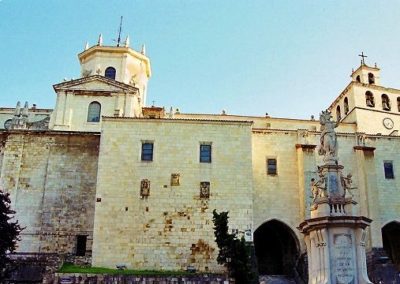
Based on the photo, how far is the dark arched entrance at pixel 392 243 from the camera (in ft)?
120

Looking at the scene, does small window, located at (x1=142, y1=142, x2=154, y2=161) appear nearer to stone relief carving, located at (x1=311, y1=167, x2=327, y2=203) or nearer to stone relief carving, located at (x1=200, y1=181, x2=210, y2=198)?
stone relief carving, located at (x1=200, y1=181, x2=210, y2=198)

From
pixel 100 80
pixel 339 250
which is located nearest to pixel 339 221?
pixel 339 250

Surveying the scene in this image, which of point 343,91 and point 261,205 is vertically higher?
point 343,91

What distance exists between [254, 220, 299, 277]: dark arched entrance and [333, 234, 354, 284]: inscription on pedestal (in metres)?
18.2

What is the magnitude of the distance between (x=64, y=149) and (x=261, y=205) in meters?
13.8

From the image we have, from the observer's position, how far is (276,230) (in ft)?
119

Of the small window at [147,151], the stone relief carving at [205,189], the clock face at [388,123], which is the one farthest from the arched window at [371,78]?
the small window at [147,151]

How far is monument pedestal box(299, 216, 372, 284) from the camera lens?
50.9 feet

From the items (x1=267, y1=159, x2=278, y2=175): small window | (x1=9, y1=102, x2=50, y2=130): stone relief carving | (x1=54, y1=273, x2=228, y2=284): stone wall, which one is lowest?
(x1=54, y1=273, x2=228, y2=284): stone wall

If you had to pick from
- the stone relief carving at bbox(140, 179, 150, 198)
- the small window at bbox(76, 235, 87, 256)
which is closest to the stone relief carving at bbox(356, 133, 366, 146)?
the stone relief carving at bbox(140, 179, 150, 198)

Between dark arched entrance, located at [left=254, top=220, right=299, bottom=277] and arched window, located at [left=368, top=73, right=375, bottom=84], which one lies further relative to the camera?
arched window, located at [left=368, top=73, right=375, bottom=84]

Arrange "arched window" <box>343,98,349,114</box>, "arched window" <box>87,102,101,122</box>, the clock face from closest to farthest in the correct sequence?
"arched window" <box>87,102,101,122</box>
the clock face
"arched window" <box>343,98,349,114</box>

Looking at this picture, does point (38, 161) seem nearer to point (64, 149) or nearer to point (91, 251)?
point (64, 149)

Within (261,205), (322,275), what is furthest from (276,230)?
(322,275)
